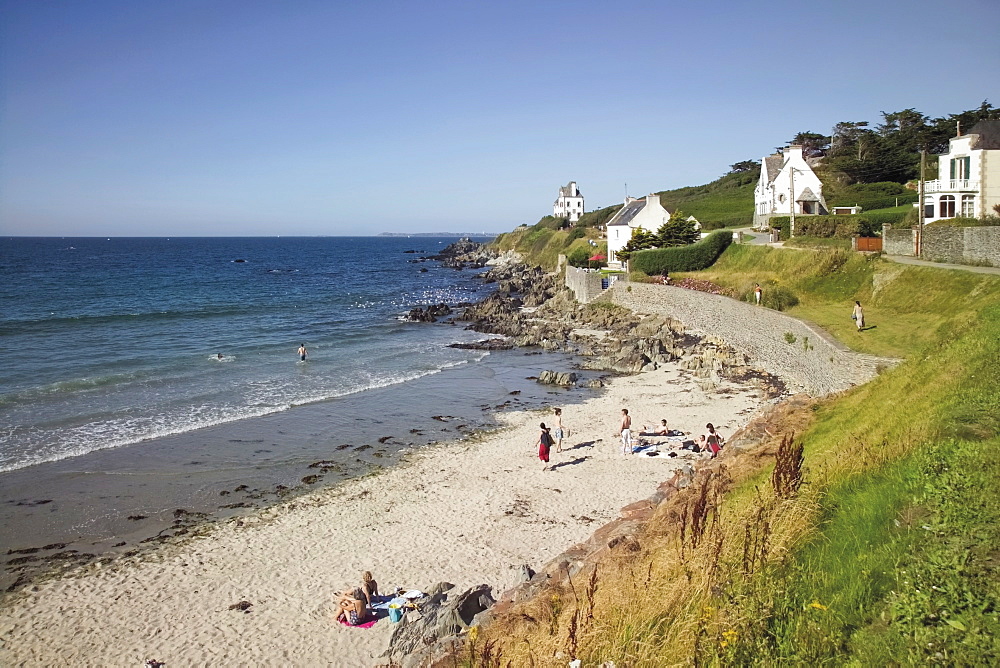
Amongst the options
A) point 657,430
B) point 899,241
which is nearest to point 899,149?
point 899,241

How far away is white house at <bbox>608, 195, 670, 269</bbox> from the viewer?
2270 inches

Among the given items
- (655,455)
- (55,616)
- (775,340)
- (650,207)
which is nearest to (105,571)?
(55,616)

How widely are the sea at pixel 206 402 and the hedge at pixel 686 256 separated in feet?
Answer: 43.2

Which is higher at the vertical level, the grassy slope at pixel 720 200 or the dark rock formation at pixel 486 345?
the grassy slope at pixel 720 200

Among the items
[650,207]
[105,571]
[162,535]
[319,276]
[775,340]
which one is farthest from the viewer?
[319,276]

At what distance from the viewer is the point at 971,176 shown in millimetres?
31719

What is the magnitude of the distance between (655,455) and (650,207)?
40.1 m

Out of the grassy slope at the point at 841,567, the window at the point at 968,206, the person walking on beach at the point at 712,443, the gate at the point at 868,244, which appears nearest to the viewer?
the grassy slope at the point at 841,567

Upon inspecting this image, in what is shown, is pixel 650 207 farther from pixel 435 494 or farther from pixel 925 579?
pixel 925 579

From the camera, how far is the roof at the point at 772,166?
190 ft

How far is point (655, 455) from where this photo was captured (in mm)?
21156

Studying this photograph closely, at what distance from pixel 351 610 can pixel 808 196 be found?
4965cm

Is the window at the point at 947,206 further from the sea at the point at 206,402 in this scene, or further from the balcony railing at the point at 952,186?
the sea at the point at 206,402

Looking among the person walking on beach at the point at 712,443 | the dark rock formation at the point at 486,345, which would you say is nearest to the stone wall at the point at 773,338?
the person walking on beach at the point at 712,443
